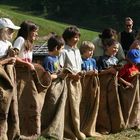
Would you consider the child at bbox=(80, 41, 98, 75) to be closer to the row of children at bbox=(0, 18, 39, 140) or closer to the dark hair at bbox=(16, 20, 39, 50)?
the dark hair at bbox=(16, 20, 39, 50)

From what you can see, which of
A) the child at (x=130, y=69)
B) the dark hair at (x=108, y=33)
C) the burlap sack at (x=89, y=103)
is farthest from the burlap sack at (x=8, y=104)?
the dark hair at (x=108, y=33)

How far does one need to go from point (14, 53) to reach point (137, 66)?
276cm

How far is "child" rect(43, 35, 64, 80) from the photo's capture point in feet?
25.6

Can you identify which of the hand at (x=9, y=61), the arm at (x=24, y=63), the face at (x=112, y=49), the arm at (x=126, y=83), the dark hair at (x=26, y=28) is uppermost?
the dark hair at (x=26, y=28)

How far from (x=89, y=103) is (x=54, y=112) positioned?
36.3 inches

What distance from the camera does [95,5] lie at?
62500 mm

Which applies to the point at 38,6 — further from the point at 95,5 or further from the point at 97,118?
→ the point at 97,118

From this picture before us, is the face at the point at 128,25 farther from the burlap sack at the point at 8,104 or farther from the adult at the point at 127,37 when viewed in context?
the burlap sack at the point at 8,104

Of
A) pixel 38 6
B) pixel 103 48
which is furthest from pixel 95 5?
pixel 103 48

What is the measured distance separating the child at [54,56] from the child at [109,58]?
1.03 meters

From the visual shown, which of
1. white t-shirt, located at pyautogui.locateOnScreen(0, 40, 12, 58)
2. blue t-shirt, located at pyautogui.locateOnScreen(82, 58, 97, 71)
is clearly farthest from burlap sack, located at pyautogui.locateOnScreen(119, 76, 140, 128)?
white t-shirt, located at pyautogui.locateOnScreen(0, 40, 12, 58)

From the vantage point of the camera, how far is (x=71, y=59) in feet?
27.0

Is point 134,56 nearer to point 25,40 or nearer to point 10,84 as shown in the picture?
point 25,40

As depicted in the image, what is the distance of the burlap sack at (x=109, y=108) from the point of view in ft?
28.5
